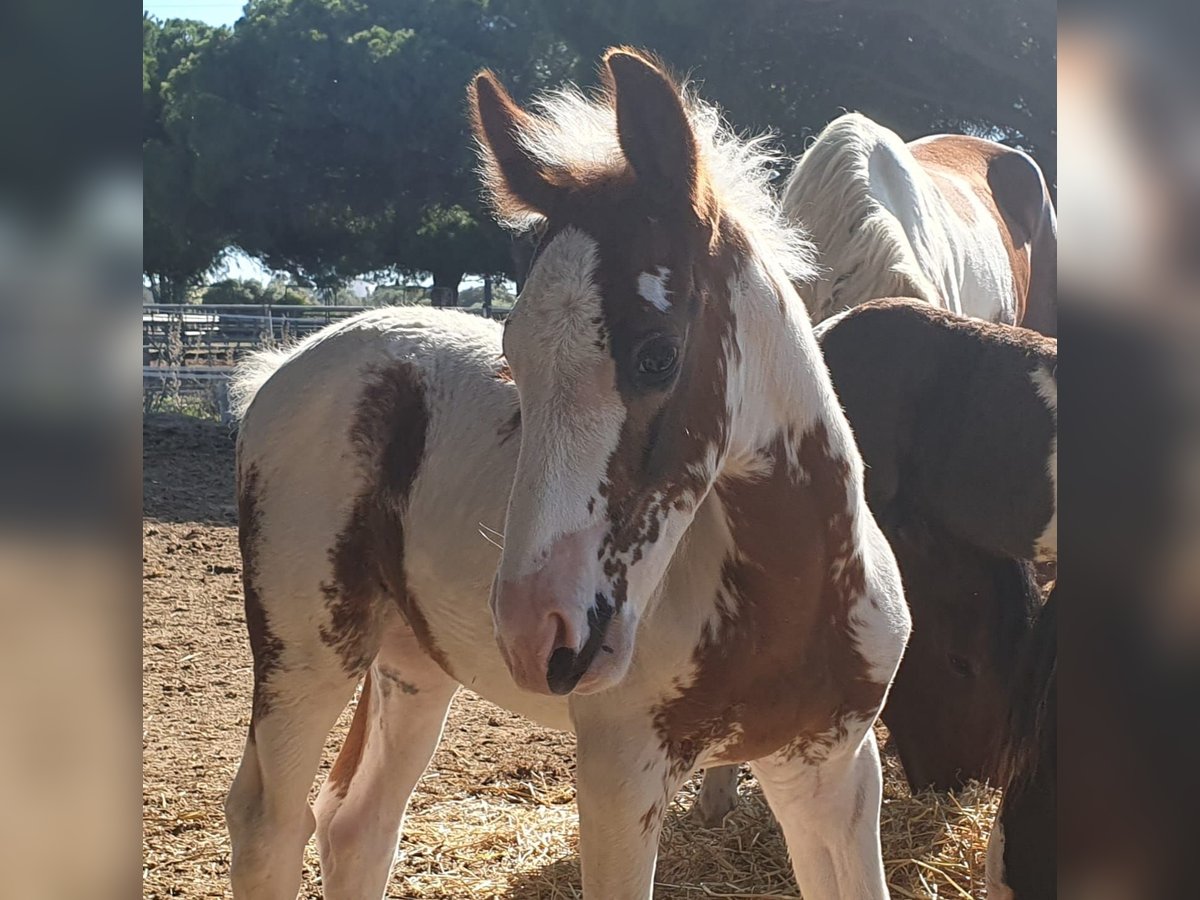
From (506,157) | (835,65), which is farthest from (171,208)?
(506,157)

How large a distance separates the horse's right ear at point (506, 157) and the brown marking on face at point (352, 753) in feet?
4.32

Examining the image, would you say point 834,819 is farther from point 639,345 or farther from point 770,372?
Result: point 639,345

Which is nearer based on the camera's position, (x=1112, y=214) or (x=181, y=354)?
(x=1112, y=214)

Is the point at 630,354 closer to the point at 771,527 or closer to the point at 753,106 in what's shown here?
the point at 771,527

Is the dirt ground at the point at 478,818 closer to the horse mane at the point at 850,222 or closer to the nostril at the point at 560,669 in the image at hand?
the horse mane at the point at 850,222

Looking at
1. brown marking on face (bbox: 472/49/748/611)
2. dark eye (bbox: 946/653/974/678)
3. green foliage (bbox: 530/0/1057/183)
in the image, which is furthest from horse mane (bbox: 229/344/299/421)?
green foliage (bbox: 530/0/1057/183)

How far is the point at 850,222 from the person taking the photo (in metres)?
3.50

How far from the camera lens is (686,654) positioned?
1619mm

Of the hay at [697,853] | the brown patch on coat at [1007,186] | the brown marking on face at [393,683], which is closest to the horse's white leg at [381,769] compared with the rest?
the brown marking on face at [393,683]

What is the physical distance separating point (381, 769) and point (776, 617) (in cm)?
117

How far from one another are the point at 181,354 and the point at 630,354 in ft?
42.0

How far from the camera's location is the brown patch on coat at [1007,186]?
513 cm

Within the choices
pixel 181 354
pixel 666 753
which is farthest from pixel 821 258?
pixel 181 354

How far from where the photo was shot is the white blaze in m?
1.39
